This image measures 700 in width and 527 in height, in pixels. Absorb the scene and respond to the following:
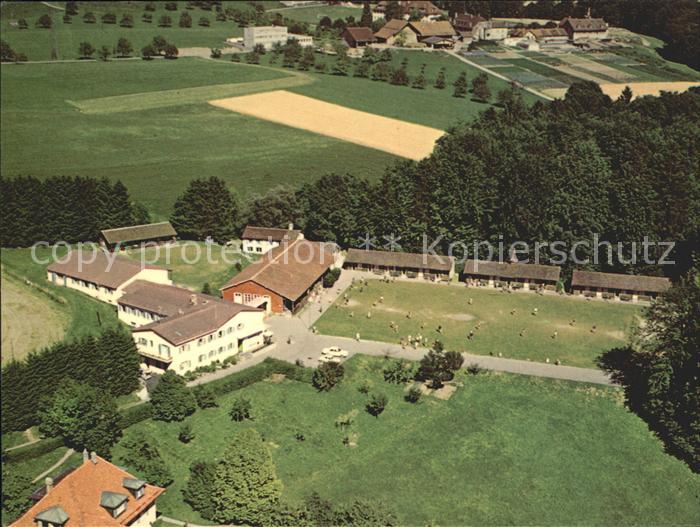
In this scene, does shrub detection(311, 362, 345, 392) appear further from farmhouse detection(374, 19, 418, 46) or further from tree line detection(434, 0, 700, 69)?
farmhouse detection(374, 19, 418, 46)

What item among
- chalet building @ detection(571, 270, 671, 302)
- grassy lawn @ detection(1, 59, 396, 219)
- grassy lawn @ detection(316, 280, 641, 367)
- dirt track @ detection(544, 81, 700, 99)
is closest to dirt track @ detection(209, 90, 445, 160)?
grassy lawn @ detection(1, 59, 396, 219)

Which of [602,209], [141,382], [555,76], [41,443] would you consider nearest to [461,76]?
[555,76]

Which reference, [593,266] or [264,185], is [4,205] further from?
[593,266]

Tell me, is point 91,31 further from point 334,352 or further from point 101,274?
point 334,352

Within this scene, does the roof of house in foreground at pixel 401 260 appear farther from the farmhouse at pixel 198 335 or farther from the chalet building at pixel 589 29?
the chalet building at pixel 589 29

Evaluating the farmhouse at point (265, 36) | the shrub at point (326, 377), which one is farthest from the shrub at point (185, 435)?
Answer: the farmhouse at point (265, 36)

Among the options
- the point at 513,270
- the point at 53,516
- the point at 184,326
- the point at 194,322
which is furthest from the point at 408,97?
the point at 53,516
